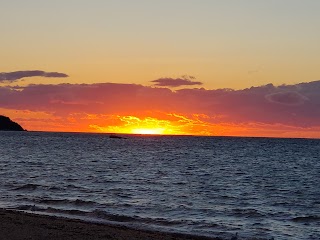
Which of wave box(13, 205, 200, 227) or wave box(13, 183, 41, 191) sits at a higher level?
wave box(13, 183, 41, 191)

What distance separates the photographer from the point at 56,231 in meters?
21.2

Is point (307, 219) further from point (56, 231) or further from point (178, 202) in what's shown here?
point (56, 231)

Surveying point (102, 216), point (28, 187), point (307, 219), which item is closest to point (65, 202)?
point (102, 216)

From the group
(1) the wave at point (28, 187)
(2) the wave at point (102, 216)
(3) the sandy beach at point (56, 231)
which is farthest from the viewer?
(1) the wave at point (28, 187)

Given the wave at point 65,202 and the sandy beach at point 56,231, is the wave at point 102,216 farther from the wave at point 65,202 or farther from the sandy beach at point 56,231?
the sandy beach at point 56,231

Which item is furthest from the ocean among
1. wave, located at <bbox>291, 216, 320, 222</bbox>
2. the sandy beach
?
the sandy beach

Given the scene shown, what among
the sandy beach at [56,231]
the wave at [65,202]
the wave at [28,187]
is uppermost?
the sandy beach at [56,231]

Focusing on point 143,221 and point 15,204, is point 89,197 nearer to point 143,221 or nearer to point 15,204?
point 15,204

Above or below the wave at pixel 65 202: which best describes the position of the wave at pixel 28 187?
above

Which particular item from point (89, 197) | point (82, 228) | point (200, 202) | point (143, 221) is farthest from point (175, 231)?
point (89, 197)

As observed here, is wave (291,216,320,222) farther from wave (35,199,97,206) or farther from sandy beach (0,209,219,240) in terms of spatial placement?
wave (35,199,97,206)

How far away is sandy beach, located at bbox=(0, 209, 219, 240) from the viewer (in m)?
19.9

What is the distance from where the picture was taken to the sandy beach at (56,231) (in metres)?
19.9

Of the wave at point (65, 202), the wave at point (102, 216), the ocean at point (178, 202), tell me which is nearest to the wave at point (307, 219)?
the ocean at point (178, 202)
